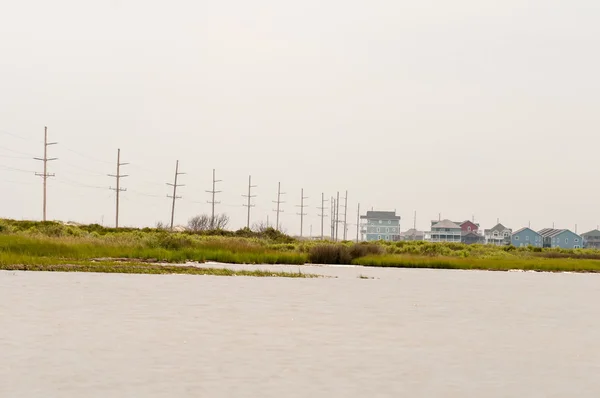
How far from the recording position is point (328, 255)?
50.5 metres

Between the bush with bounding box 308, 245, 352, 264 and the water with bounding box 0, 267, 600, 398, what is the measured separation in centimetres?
2015

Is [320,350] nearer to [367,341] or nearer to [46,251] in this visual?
[367,341]

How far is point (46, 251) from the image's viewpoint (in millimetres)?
40781

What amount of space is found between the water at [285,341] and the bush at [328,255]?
20.1m

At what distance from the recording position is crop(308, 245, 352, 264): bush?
50344 mm

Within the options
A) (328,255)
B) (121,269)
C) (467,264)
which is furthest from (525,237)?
(121,269)

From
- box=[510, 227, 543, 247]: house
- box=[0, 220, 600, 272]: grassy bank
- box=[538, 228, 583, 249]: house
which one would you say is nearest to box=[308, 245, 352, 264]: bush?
box=[0, 220, 600, 272]: grassy bank

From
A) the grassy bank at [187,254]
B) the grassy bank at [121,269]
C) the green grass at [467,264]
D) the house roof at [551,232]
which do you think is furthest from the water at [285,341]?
the house roof at [551,232]

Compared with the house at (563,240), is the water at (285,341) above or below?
below

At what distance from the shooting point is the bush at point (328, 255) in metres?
50.3

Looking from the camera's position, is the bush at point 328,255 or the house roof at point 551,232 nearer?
the bush at point 328,255

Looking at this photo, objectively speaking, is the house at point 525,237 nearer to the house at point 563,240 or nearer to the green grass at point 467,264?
the house at point 563,240

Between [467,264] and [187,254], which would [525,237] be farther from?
[187,254]

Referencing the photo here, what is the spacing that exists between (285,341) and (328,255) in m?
34.2
